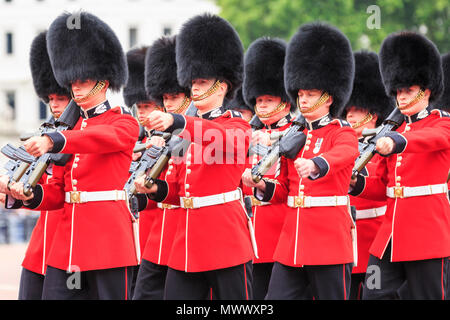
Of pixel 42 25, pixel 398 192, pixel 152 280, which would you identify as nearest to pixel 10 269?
pixel 152 280

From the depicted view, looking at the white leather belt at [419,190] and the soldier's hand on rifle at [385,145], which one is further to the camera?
the white leather belt at [419,190]

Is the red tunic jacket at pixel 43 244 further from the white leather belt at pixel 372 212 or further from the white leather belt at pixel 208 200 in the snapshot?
the white leather belt at pixel 372 212

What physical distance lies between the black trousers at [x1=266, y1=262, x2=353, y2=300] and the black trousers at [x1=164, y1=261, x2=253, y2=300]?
0.63 feet

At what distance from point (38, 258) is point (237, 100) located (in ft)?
8.52

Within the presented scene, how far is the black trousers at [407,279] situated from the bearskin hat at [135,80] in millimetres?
2352

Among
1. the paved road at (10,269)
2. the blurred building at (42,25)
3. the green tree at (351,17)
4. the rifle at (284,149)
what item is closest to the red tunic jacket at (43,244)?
the rifle at (284,149)

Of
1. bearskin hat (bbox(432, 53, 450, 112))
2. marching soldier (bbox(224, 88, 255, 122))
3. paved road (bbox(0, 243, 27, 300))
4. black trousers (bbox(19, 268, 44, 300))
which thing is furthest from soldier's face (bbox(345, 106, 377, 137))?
paved road (bbox(0, 243, 27, 300))

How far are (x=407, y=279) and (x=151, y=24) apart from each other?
121 ft

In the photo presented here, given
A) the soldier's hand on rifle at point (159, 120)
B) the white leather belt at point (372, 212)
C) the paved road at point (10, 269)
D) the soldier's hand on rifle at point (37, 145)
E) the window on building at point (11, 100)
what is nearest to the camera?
the soldier's hand on rifle at point (159, 120)

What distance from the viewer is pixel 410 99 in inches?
229

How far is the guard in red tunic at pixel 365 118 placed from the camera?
21.5 ft

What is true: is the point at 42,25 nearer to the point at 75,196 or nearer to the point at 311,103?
the point at 311,103
